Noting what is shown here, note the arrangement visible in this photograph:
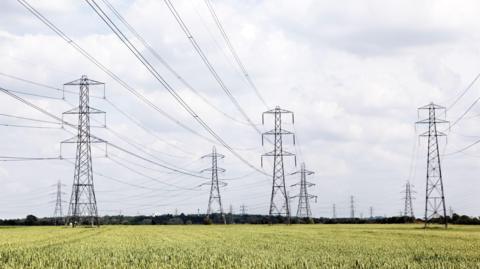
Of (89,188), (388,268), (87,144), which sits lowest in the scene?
(388,268)

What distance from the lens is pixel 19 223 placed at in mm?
174000

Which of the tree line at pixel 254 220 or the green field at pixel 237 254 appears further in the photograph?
the tree line at pixel 254 220

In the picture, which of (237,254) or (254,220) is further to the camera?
(254,220)

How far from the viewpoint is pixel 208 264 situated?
2612 centimetres

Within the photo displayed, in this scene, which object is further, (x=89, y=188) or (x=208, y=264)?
(x=89, y=188)

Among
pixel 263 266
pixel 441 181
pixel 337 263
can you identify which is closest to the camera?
pixel 263 266

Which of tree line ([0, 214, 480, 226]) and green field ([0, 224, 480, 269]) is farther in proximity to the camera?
tree line ([0, 214, 480, 226])

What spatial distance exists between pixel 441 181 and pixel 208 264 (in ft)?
202

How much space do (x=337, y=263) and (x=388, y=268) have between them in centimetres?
291

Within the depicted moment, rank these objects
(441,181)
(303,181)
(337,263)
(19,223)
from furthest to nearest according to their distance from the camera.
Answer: (19,223) < (303,181) < (441,181) < (337,263)

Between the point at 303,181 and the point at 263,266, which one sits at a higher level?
the point at 303,181

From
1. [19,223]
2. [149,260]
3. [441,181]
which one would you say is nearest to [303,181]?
[441,181]

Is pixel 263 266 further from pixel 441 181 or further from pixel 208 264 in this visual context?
pixel 441 181

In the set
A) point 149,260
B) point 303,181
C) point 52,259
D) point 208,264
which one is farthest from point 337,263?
point 303,181
